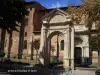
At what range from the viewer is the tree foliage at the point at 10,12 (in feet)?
85.0

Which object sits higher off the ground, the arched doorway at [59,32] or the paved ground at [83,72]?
the arched doorway at [59,32]

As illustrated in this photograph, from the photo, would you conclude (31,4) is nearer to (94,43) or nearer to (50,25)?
(50,25)

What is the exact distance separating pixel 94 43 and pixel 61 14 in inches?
276

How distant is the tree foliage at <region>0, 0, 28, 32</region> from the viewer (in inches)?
1020

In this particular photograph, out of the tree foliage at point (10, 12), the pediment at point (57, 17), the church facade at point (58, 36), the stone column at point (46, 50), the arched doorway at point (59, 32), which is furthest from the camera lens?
the stone column at point (46, 50)

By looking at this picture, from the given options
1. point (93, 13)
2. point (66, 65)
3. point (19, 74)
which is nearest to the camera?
point (93, 13)

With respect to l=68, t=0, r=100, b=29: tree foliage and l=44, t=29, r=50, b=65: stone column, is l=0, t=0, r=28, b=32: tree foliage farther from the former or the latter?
l=68, t=0, r=100, b=29: tree foliage

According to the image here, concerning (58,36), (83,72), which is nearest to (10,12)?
(83,72)

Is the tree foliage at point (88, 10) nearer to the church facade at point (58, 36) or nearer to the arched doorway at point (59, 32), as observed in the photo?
the church facade at point (58, 36)

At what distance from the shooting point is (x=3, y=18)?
26.8 meters

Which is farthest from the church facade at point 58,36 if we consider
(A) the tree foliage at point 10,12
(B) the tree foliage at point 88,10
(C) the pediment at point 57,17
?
(A) the tree foliage at point 10,12

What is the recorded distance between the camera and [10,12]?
2678cm

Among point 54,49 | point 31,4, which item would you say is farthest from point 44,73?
point 31,4

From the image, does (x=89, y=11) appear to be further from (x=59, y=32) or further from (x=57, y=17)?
(x=57, y=17)
